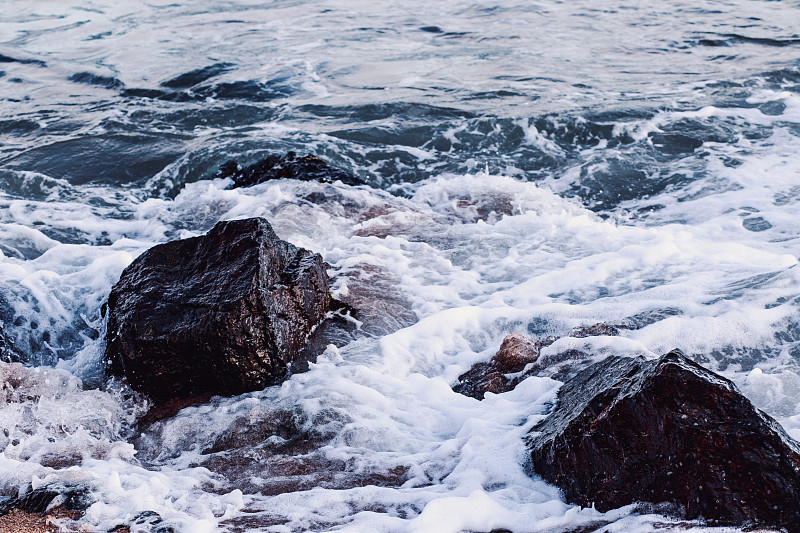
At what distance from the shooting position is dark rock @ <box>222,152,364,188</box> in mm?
7211

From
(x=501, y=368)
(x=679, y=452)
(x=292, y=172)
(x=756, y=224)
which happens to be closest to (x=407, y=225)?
(x=292, y=172)

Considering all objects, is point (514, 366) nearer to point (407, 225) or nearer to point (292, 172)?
point (407, 225)

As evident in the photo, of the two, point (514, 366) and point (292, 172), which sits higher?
point (292, 172)

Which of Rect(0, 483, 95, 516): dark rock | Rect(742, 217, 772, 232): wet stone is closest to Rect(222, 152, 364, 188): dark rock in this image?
Rect(742, 217, 772, 232): wet stone

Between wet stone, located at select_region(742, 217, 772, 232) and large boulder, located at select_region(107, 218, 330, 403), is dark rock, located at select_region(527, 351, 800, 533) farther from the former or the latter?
wet stone, located at select_region(742, 217, 772, 232)

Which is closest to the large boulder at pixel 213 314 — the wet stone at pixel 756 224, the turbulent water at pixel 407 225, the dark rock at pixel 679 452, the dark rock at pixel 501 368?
the turbulent water at pixel 407 225

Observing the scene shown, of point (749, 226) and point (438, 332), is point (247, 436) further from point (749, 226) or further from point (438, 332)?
point (749, 226)

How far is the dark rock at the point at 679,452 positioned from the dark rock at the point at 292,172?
4.86 meters

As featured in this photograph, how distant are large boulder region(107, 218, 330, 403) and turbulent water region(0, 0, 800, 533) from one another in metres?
0.19

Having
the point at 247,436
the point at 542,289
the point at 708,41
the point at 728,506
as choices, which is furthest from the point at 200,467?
the point at 708,41

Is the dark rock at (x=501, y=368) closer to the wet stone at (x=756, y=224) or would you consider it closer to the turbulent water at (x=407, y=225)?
the turbulent water at (x=407, y=225)

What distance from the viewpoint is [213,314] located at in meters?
3.92

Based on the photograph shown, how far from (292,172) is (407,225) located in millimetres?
1595

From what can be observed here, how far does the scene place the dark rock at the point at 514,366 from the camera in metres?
3.87
